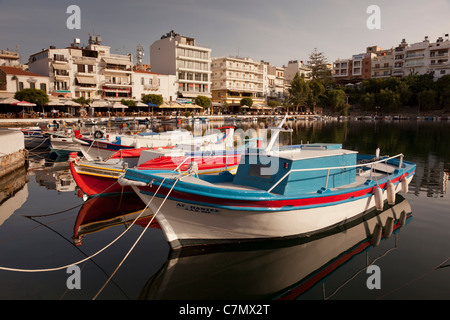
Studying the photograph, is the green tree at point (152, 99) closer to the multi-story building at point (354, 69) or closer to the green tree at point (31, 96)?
the green tree at point (31, 96)

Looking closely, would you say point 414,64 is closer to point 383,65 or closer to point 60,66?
point 383,65

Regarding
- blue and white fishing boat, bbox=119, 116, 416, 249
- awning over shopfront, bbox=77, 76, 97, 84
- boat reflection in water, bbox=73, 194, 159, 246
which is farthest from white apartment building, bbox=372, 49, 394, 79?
boat reflection in water, bbox=73, 194, 159, 246

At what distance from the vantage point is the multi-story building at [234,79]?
84.9m

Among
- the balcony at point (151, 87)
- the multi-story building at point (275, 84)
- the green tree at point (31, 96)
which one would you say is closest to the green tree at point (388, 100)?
the multi-story building at point (275, 84)

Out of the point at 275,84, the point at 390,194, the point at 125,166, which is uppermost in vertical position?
the point at 275,84

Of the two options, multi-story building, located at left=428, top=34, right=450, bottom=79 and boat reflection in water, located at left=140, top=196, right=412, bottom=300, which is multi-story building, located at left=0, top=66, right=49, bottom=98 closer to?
boat reflection in water, located at left=140, top=196, right=412, bottom=300

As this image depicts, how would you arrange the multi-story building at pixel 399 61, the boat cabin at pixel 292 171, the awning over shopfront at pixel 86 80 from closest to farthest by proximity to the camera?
the boat cabin at pixel 292 171 < the awning over shopfront at pixel 86 80 < the multi-story building at pixel 399 61

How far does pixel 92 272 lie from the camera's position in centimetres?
743

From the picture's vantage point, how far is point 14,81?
52844 millimetres

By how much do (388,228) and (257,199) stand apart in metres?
5.36

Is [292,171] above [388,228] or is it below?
above

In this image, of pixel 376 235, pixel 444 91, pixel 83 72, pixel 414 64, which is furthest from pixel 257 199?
pixel 414 64

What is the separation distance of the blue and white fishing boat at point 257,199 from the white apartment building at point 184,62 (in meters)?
68.8
